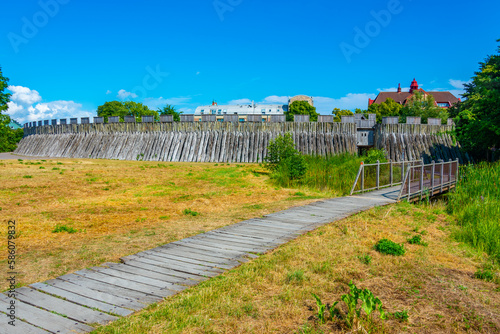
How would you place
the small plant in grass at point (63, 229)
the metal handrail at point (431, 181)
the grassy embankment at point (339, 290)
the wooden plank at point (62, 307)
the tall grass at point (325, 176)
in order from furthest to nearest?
1. the tall grass at point (325, 176)
2. the metal handrail at point (431, 181)
3. the small plant in grass at point (63, 229)
4. the grassy embankment at point (339, 290)
5. the wooden plank at point (62, 307)

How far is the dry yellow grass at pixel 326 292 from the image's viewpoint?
3455 mm

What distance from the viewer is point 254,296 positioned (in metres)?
4.04

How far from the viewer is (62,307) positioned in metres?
3.58

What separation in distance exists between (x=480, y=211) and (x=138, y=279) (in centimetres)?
883

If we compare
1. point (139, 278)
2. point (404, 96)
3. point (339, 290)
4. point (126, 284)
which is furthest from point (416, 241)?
point (404, 96)

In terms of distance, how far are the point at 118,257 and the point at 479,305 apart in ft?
16.3

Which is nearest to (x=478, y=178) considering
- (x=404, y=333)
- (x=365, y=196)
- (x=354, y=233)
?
(x=365, y=196)

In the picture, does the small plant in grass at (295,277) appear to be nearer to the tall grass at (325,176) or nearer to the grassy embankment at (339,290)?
the grassy embankment at (339,290)

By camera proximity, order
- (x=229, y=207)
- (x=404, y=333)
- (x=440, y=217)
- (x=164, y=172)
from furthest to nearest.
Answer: (x=164, y=172)
(x=229, y=207)
(x=440, y=217)
(x=404, y=333)

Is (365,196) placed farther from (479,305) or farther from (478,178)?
(479,305)

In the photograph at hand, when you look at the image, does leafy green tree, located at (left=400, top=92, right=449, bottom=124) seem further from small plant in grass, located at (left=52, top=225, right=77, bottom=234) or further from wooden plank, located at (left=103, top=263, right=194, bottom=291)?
wooden plank, located at (left=103, top=263, right=194, bottom=291)

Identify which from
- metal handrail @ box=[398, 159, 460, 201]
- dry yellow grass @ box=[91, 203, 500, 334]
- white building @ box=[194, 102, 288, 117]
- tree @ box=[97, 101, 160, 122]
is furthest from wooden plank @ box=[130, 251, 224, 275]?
white building @ box=[194, 102, 288, 117]

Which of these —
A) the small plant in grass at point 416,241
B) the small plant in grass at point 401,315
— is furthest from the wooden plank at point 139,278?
the small plant in grass at point 416,241

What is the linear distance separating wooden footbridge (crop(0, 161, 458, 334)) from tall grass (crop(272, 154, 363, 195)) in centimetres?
564
